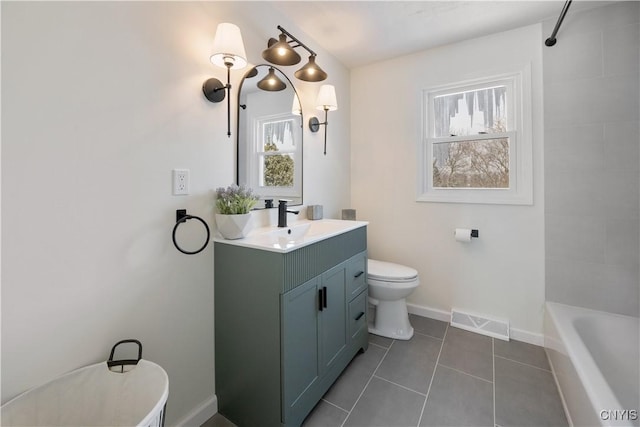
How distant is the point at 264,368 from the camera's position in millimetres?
1327

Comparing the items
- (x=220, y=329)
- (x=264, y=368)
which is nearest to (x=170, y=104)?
(x=220, y=329)

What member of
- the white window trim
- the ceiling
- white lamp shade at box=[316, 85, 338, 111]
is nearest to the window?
white lamp shade at box=[316, 85, 338, 111]

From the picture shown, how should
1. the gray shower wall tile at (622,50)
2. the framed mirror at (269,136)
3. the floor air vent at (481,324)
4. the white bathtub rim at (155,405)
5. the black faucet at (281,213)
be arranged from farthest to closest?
the floor air vent at (481,324) → the black faucet at (281,213) → the gray shower wall tile at (622,50) → the framed mirror at (269,136) → the white bathtub rim at (155,405)

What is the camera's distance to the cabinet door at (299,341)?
129 cm

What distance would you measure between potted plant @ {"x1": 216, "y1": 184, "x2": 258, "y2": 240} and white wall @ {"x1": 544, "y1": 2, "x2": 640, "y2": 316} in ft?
6.97

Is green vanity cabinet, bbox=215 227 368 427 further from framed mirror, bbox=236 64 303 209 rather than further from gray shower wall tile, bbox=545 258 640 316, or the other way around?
gray shower wall tile, bbox=545 258 640 316

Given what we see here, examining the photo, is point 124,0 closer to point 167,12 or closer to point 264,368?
point 167,12

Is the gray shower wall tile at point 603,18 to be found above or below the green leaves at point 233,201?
above

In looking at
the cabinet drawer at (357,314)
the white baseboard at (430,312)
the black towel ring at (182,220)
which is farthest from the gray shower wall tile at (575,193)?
the black towel ring at (182,220)

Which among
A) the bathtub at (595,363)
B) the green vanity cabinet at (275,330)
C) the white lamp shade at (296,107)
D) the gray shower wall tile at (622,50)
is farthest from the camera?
the white lamp shade at (296,107)

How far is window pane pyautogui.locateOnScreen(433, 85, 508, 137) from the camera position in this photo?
230 cm

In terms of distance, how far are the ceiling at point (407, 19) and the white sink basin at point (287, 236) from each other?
1.44 meters

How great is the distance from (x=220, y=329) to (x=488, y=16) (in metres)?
2.66

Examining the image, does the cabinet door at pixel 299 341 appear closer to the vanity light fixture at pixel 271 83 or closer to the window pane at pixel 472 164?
the vanity light fixture at pixel 271 83
